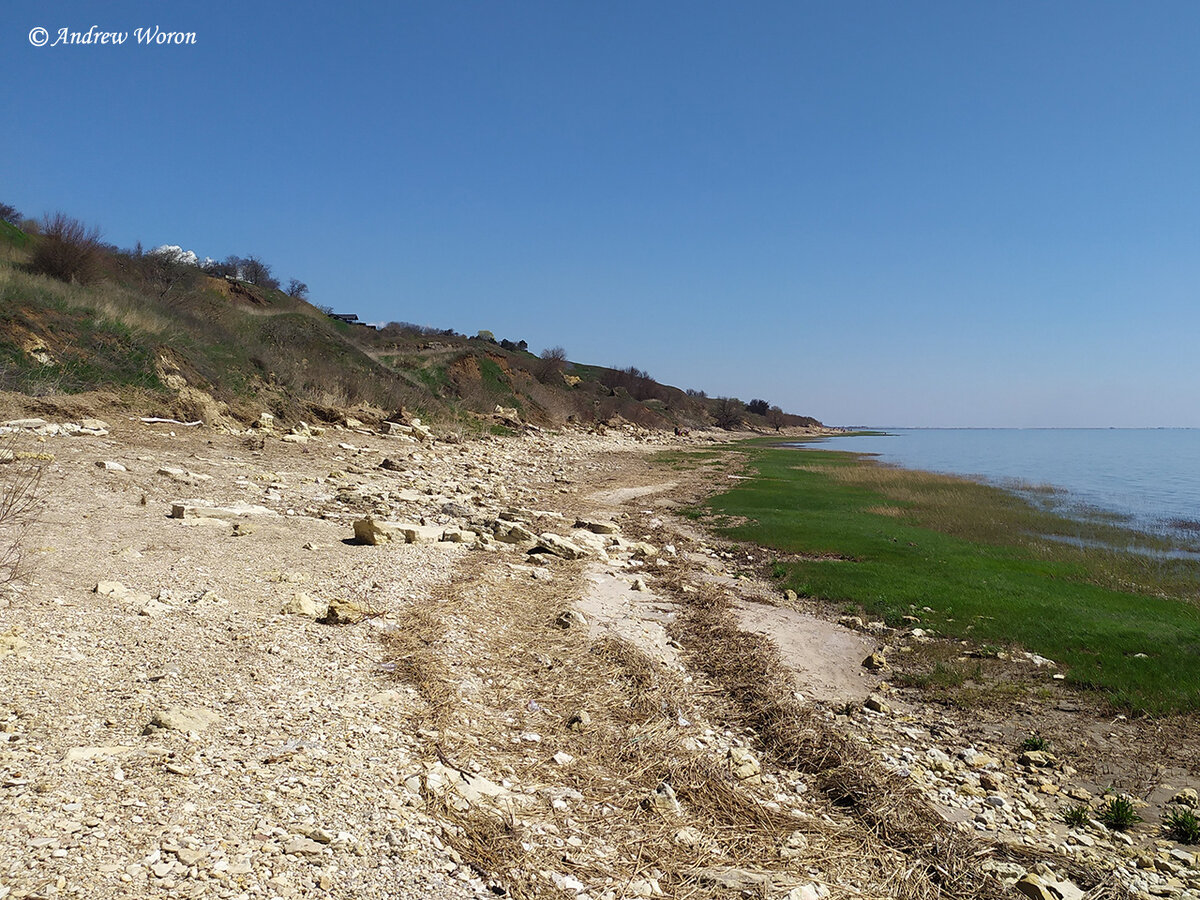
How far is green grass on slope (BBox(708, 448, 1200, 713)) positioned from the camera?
29.9 ft

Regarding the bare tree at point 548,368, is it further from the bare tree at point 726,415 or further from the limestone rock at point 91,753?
the limestone rock at point 91,753

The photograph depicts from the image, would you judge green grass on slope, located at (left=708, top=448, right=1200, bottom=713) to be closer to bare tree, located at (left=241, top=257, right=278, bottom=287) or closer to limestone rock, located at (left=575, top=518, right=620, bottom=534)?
limestone rock, located at (left=575, top=518, right=620, bottom=534)

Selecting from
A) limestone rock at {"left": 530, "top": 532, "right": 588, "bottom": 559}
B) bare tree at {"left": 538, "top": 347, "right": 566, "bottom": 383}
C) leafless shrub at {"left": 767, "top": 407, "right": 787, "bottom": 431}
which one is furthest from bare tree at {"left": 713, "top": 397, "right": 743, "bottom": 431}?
limestone rock at {"left": 530, "top": 532, "right": 588, "bottom": 559}

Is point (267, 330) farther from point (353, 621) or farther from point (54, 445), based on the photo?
point (353, 621)

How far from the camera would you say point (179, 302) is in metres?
29.5

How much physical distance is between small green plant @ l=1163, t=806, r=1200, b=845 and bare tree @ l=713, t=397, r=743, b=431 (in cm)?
10196

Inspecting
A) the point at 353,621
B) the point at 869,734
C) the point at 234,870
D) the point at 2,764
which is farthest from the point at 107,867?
the point at 869,734

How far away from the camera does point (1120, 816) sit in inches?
216

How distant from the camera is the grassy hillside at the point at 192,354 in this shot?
16953 millimetres

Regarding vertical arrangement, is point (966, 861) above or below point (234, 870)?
below

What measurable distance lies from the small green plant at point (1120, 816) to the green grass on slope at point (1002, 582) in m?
3.05

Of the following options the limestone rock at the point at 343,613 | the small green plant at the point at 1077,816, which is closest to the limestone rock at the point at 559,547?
the limestone rock at the point at 343,613

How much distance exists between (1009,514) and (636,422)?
52.7 m

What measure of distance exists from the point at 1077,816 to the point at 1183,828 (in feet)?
2.48
